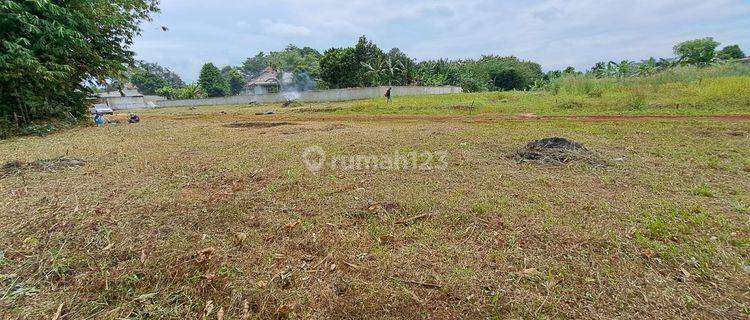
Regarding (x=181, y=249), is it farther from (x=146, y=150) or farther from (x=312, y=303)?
(x=146, y=150)

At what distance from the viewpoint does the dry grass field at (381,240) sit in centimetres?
208

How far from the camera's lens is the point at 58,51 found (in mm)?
9656

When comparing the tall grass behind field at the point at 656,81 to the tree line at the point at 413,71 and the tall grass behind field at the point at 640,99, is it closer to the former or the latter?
the tall grass behind field at the point at 640,99

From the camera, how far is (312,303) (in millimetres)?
2098

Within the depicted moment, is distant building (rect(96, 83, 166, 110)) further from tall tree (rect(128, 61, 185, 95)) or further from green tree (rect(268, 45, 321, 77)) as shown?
green tree (rect(268, 45, 321, 77))

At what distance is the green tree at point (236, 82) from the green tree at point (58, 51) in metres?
43.7

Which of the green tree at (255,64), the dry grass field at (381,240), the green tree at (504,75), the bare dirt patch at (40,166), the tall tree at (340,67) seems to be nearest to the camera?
the dry grass field at (381,240)

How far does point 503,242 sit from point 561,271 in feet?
1.54

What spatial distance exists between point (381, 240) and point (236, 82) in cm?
6197

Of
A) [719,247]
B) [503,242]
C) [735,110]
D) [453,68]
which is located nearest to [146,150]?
[503,242]

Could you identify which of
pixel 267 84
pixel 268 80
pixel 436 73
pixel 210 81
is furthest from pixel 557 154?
pixel 210 81

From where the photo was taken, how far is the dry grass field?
208cm

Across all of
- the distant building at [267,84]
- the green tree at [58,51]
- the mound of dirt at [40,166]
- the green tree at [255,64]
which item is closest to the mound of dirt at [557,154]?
the mound of dirt at [40,166]

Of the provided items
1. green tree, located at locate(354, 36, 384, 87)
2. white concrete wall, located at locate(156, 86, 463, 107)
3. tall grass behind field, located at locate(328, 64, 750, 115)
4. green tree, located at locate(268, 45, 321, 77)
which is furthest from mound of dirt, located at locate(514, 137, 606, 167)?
green tree, located at locate(268, 45, 321, 77)
